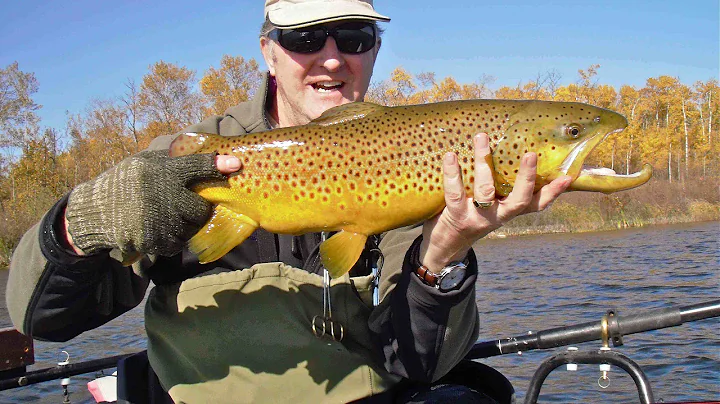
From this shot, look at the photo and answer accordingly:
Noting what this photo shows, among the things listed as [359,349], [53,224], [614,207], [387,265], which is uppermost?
[53,224]

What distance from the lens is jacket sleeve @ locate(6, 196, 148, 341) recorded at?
2664 millimetres

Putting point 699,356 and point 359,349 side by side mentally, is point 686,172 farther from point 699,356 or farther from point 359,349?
point 359,349

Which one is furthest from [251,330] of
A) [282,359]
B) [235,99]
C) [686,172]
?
[686,172]

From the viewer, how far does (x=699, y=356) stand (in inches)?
374

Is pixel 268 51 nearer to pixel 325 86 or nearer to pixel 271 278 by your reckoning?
pixel 325 86

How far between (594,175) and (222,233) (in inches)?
60.8

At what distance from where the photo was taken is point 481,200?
2527 millimetres

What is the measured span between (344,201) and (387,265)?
894mm

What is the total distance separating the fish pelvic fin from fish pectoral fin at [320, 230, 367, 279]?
2.23ft

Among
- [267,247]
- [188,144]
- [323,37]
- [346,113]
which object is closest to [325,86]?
[323,37]

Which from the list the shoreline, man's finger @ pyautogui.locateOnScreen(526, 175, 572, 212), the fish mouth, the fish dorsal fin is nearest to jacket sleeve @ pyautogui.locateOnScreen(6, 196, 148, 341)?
the fish dorsal fin

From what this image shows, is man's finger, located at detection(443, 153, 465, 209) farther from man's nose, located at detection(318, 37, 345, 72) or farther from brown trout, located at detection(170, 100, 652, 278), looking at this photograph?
man's nose, located at detection(318, 37, 345, 72)

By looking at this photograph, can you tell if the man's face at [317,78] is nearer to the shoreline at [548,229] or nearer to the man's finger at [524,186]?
the man's finger at [524,186]

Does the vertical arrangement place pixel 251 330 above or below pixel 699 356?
above
